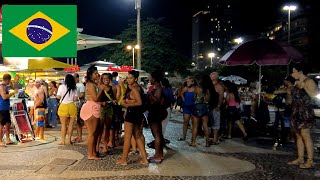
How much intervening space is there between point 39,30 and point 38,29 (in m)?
0.03

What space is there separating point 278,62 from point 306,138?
12.7 ft

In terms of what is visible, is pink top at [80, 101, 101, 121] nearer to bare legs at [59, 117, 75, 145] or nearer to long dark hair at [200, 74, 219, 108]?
bare legs at [59, 117, 75, 145]

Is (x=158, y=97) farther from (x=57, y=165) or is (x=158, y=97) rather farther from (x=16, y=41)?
(x=16, y=41)

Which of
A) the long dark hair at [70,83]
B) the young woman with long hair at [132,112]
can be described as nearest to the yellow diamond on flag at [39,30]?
the young woman with long hair at [132,112]

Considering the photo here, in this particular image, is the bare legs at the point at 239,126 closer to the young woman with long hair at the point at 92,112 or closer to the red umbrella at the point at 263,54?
the red umbrella at the point at 263,54

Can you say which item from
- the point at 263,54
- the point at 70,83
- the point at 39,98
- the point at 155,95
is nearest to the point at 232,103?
the point at 263,54

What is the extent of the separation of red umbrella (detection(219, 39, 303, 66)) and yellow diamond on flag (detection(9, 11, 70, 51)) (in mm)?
6269

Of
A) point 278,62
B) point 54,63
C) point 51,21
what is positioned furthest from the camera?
point 54,63

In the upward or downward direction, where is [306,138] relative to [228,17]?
downward

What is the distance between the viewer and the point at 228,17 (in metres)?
197

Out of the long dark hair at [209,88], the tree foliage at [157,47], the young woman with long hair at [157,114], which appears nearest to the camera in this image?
the young woman with long hair at [157,114]

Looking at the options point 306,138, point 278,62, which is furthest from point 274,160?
point 278,62

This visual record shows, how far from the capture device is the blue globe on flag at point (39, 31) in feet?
21.1

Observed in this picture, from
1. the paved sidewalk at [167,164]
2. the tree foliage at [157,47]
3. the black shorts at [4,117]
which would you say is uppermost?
the tree foliage at [157,47]
